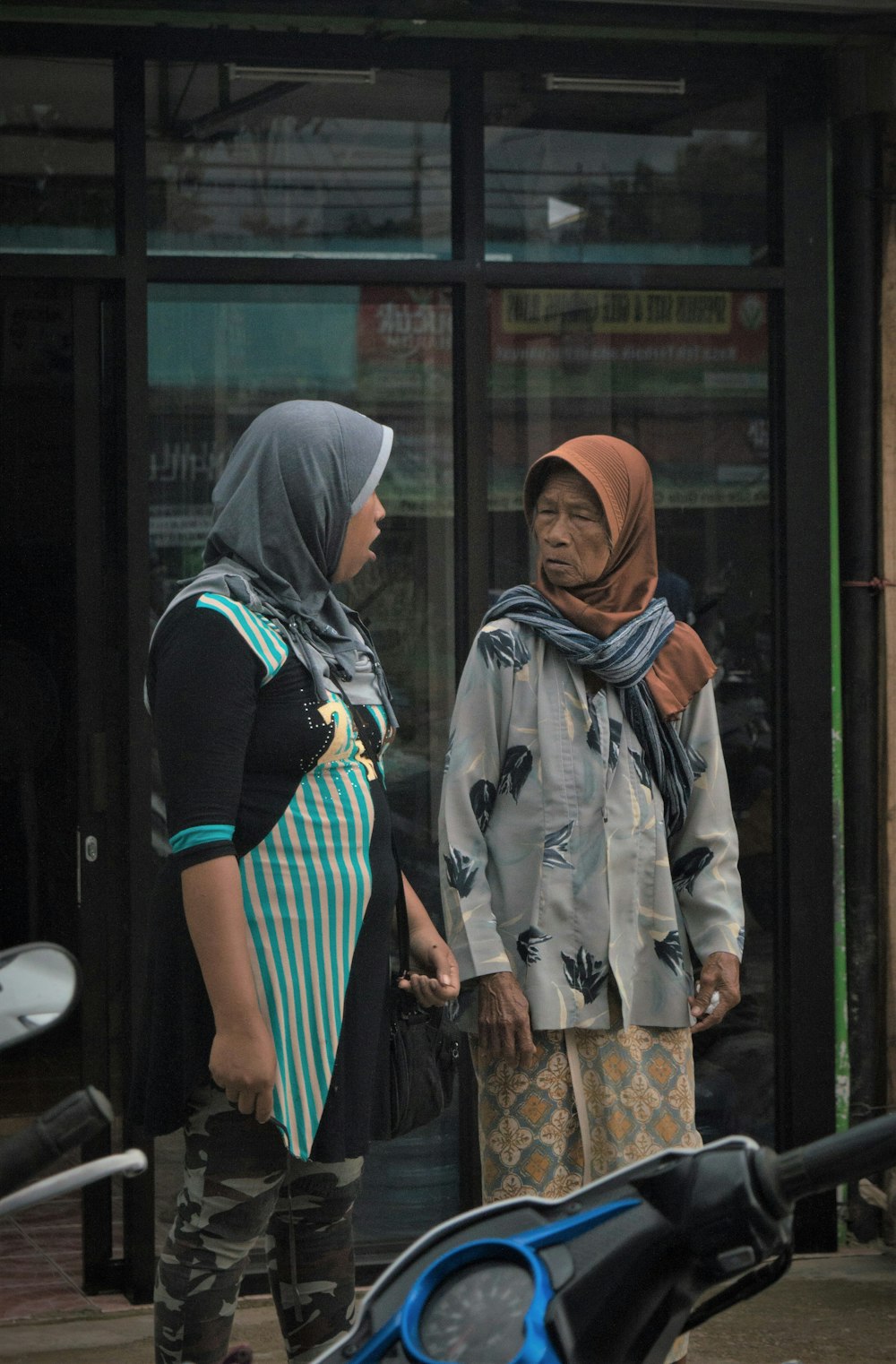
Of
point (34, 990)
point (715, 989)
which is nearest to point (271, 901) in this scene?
point (715, 989)

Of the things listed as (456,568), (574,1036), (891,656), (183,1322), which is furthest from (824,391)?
(183,1322)

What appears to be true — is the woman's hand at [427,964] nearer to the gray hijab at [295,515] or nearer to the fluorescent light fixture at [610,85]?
the gray hijab at [295,515]

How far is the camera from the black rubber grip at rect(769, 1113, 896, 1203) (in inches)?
57.4

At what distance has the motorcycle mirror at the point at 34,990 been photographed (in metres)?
1.44

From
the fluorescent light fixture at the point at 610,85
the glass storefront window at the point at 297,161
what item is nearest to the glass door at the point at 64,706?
the glass storefront window at the point at 297,161

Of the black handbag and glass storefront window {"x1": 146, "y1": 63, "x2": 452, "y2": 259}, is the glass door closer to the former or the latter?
glass storefront window {"x1": 146, "y1": 63, "x2": 452, "y2": 259}

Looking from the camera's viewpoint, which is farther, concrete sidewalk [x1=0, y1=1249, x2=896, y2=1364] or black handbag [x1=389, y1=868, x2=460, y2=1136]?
concrete sidewalk [x1=0, y1=1249, x2=896, y2=1364]

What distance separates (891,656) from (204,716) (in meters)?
2.64

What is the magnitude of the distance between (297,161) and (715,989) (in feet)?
8.34

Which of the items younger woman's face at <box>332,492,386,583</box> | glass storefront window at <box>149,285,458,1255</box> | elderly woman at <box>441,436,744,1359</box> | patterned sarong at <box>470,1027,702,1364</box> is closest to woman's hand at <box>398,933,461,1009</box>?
elderly woman at <box>441,436,744,1359</box>

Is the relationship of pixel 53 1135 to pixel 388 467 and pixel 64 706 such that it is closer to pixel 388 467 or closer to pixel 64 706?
pixel 388 467

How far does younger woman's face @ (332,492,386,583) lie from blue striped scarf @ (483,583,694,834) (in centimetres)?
48

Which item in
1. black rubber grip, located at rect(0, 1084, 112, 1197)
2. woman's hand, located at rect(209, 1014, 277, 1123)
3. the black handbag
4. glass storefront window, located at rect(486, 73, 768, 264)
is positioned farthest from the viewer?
glass storefront window, located at rect(486, 73, 768, 264)

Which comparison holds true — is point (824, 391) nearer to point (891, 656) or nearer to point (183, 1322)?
point (891, 656)
